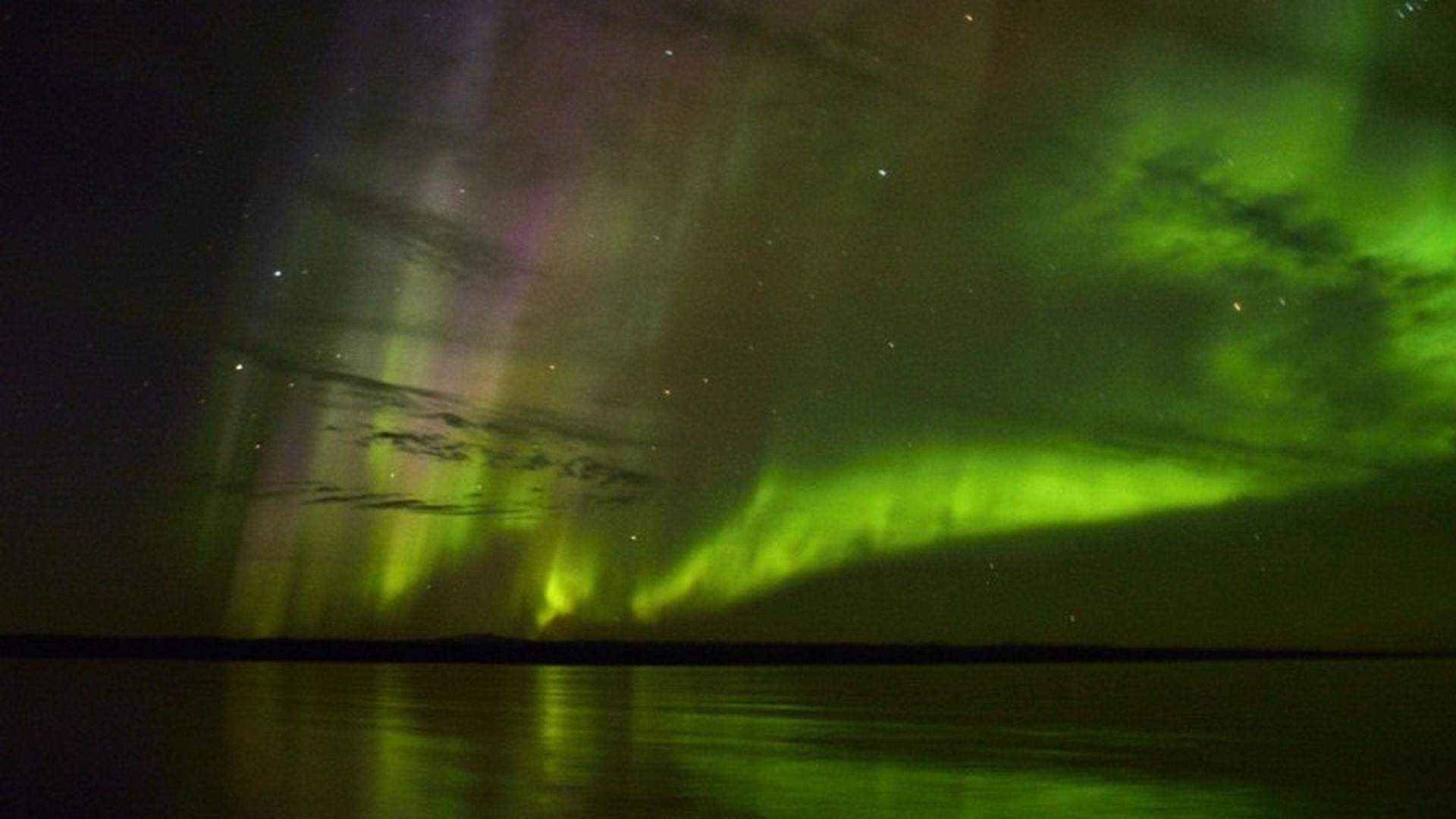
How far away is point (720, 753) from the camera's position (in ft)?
41.4

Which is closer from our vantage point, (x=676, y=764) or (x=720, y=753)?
(x=676, y=764)

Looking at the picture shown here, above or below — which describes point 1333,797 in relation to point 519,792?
above

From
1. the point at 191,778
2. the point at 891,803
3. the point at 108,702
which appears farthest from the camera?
the point at 108,702

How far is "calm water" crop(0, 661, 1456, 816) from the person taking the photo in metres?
9.13

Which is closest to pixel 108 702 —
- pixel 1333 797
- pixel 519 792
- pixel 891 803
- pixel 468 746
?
pixel 468 746

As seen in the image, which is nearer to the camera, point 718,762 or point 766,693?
point 718,762

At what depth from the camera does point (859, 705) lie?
22.0m

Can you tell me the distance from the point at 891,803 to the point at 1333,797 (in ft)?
8.05

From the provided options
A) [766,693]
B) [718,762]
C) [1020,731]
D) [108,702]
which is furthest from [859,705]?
[718,762]

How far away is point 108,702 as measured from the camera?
20.2 metres

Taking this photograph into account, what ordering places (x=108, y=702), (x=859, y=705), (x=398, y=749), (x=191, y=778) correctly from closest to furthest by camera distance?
(x=191, y=778) < (x=398, y=749) < (x=108, y=702) < (x=859, y=705)

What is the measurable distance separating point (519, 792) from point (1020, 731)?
705 centimetres

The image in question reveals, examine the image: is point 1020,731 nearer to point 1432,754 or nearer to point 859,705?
point 1432,754

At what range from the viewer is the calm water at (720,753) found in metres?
9.13
